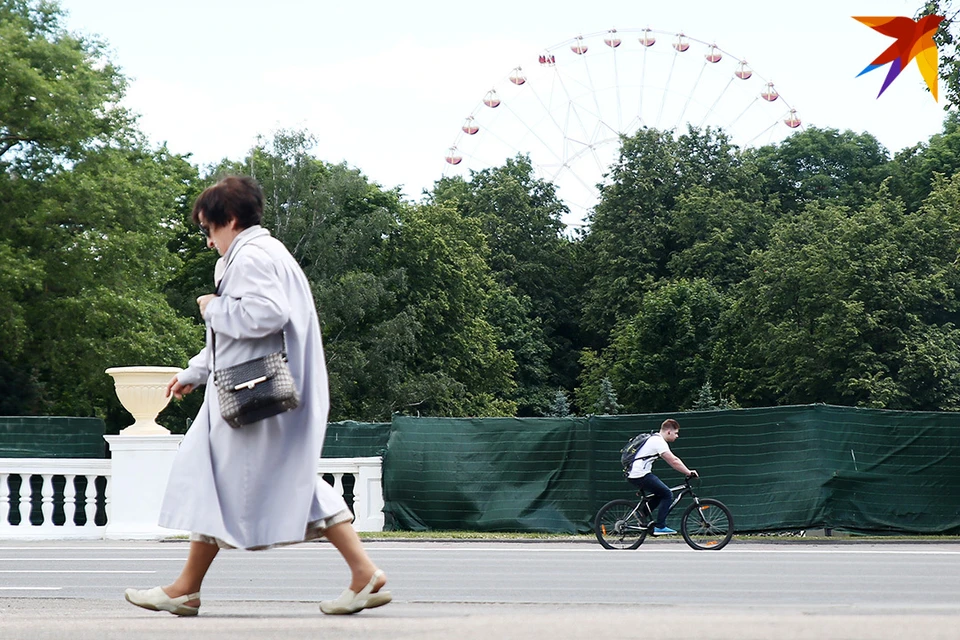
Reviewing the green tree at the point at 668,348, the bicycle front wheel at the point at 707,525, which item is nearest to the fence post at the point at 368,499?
the bicycle front wheel at the point at 707,525

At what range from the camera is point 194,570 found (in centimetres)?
614

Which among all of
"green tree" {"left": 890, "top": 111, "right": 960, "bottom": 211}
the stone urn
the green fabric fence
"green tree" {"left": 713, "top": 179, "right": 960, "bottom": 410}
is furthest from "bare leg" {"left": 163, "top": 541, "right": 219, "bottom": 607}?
"green tree" {"left": 890, "top": 111, "right": 960, "bottom": 211}

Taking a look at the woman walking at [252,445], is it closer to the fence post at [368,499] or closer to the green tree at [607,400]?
the fence post at [368,499]

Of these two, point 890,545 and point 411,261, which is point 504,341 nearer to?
point 411,261

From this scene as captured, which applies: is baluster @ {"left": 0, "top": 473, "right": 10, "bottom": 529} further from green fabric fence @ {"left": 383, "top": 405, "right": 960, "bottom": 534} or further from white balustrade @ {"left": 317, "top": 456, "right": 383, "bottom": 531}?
green fabric fence @ {"left": 383, "top": 405, "right": 960, "bottom": 534}

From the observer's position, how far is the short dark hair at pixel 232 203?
6.30 meters

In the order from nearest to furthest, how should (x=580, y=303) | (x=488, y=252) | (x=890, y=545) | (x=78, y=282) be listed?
(x=890, y=545) < (x=78, y=282) < (x=488, y=252) < (x=580, y=303)

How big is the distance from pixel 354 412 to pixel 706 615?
49.1m

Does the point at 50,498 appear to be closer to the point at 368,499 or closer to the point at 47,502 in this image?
the point at 47,502

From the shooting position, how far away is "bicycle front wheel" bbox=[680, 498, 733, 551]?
17.7 metres

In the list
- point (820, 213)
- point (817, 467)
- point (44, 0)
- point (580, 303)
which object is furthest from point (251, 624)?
point (580, 303)

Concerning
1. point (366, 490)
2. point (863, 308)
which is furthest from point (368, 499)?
point (863, 308)

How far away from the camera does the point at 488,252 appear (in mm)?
62906

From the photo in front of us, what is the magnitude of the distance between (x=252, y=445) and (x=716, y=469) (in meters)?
15.7
